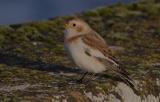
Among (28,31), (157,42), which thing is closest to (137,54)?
(157,42)

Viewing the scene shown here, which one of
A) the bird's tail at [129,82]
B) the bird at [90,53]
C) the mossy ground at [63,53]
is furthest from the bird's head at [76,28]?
the bird's tail at [129,82]

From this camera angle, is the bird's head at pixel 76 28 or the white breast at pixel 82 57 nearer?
the white breast at pixel 82 57

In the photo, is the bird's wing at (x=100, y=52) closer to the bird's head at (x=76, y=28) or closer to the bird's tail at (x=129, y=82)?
the bird's head at (x=76, y=28)

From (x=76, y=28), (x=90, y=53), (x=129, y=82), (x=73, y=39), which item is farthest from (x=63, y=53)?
(x=129, y=82)

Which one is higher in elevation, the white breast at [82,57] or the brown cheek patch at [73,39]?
the brown cheek patch at [73,39]

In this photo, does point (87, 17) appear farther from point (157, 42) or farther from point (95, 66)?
point (95, 66)

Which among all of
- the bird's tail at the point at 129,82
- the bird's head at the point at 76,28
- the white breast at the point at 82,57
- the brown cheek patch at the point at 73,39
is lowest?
the bird's tail at the point at 129,82

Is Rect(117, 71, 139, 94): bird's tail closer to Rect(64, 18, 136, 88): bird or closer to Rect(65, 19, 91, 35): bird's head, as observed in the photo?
Rect(64, 18, 136, 88): bird

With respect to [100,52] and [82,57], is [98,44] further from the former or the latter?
[82,57]
